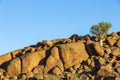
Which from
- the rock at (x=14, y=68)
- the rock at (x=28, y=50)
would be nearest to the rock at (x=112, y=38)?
the rock at (x=28, y=50)

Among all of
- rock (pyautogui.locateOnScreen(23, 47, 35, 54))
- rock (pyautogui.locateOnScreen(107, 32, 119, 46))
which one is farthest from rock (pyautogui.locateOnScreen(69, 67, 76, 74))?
rock (pyautogui.locateOnScreen(23, 47, 35, 54))

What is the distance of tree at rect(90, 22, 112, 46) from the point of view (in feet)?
301

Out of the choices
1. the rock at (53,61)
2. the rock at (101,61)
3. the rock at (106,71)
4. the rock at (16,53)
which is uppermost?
the rock at (16,53)

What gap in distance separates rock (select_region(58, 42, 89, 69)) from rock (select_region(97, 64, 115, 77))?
25.1ft

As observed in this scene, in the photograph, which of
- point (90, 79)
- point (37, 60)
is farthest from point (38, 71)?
point (90, 79)

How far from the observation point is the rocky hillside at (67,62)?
266ft

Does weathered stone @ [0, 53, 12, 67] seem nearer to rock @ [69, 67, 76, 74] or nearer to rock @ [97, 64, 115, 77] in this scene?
rock @ [69, 67, 76, 74]

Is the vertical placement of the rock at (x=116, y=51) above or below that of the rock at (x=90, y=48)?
below

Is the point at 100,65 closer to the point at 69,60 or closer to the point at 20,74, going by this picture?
the point at 69,60

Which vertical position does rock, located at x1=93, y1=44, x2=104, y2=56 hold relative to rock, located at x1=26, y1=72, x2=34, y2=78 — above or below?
above

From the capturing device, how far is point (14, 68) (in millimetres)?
87062

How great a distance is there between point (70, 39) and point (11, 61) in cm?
1318

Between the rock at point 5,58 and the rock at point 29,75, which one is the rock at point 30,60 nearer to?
the rock at point 29,75

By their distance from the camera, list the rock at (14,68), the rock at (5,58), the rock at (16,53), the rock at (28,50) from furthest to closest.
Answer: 1. the rock at (16,53)
2. the rock at (5,58)
3. the rock at (28,50)
4. the rock at (14,68)
